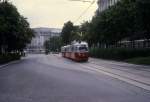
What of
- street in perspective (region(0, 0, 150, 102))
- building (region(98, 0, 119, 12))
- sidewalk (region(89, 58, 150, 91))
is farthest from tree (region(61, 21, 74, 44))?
sidewalk (region(89, 58, 150, 91))

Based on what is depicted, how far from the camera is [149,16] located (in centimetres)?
4162

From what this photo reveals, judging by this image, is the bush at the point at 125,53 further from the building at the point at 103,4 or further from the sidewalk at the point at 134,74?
the building at the point at 103,4

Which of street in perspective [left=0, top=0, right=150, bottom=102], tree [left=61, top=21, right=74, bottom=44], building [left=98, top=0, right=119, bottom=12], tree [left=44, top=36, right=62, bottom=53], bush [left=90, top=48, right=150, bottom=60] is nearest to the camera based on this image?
street in perspective [left=0, top=0, right=150, bottom=102]

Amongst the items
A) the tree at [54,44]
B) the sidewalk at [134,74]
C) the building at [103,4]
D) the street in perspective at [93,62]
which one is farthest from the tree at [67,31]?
the sidewalk at [134,74]

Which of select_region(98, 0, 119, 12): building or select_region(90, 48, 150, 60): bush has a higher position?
select_region(98, 0, 119, 12): building

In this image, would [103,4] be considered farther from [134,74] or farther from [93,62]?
[134,74]

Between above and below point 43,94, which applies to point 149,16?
above

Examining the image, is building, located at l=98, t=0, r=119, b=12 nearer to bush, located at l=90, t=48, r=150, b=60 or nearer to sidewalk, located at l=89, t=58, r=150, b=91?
bush, located at l=90, t=48, r=150, b=60

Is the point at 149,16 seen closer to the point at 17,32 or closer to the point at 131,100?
the point at 17,32

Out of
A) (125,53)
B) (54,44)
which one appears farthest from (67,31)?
(125,53)

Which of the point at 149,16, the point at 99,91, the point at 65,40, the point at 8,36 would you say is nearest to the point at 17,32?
the point at 8,36

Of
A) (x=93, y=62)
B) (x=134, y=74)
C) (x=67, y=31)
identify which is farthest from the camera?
(x=67, y=31)

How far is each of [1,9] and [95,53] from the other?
→ 2920cm

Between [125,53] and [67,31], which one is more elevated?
[67,31]
